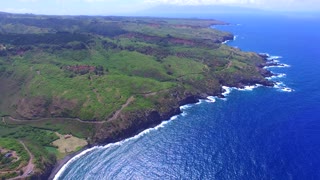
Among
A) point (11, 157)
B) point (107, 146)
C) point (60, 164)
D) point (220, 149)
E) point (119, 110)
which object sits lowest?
point (107, 146)

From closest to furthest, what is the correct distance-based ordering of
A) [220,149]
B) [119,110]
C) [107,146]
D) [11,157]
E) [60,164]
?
[11,157], [60,164], [220,149], [107,146], [119,110]

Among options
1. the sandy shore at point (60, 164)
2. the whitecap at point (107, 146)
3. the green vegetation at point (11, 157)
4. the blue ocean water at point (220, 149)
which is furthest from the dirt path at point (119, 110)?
the green vegetation at point (11, 157)

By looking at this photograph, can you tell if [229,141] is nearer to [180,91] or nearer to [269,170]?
[269,170]

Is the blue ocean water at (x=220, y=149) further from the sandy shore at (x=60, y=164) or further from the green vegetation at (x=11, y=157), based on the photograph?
the green vegetation at (x=11, y=157)

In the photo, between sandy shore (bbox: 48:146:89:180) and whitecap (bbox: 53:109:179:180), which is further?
whitecap (bbox: 53:109:179:180)

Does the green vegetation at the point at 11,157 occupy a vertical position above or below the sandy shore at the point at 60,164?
above

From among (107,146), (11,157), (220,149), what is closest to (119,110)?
(107,146)

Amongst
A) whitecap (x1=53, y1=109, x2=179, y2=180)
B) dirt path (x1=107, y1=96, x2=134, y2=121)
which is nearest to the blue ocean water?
whitecap (x1=53, y1=109, x2=179, y2=180)

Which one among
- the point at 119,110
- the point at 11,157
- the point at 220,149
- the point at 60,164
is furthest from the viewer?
the point at 119,110

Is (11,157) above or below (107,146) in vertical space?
above

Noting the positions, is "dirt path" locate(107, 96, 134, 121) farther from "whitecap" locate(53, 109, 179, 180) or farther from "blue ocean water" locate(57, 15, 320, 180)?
"blue ocean water" locate(57, 15, 320, 180)

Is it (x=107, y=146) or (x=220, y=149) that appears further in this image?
(x=107, y=146)

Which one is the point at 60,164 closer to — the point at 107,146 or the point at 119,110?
the point at 107,146
